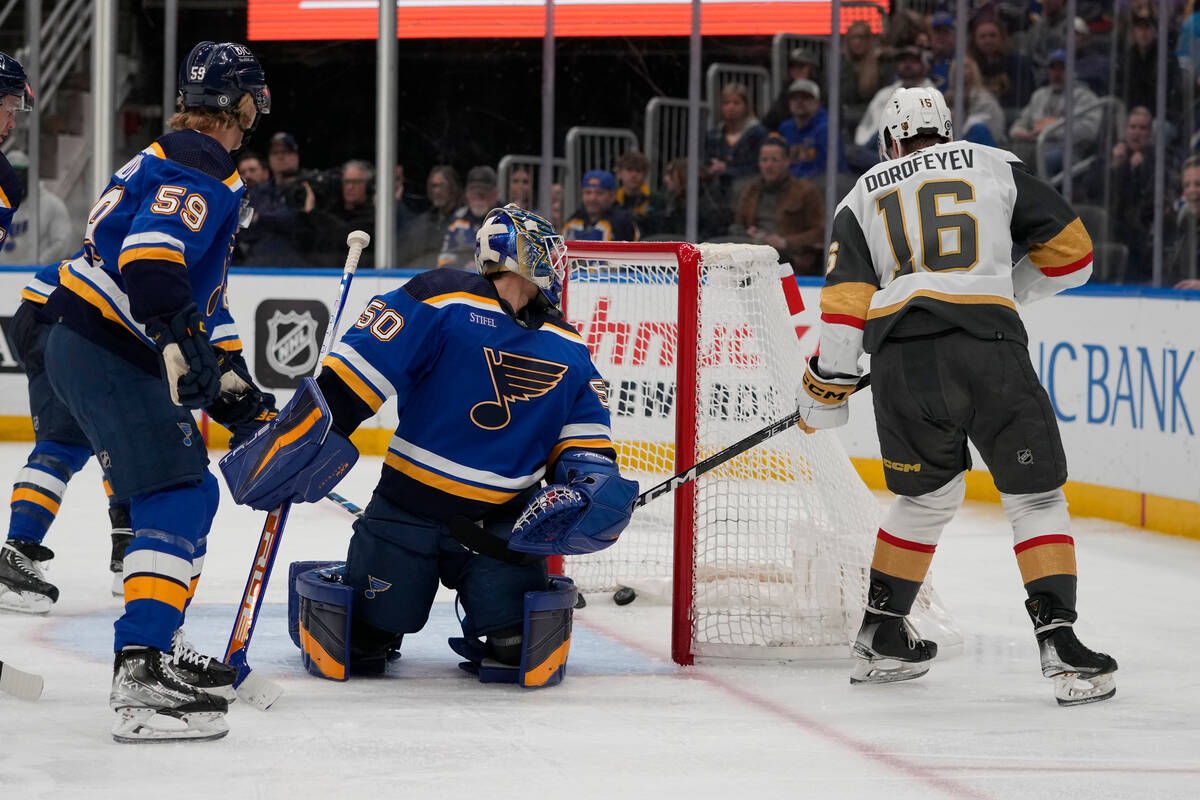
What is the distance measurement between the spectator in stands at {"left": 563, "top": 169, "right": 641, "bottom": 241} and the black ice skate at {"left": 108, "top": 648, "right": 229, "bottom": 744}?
5008 mm

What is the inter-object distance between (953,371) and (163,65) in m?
5.93

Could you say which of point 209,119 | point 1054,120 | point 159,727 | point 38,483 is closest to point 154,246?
point 209,119

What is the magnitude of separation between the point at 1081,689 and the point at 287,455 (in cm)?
149

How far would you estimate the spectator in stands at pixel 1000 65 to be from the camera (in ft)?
24.4

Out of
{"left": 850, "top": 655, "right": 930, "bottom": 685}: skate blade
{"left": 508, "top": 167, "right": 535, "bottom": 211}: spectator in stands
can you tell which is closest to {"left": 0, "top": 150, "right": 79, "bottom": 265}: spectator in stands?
{"left": 508, "top": 167, "right": 535, "bottom": 211}: spectator in stands

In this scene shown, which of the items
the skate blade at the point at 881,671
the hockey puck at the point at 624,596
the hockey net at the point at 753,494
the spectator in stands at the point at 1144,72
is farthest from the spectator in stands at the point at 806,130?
the skate blade at the point at 881,671

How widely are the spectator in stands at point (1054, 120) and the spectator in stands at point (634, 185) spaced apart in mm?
1733

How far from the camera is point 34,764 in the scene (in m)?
2.36

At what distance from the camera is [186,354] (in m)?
2.47

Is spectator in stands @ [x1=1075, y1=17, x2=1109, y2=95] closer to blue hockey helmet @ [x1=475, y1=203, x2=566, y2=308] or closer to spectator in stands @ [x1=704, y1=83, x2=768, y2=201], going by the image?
spectator in stands @ [x1=704, y1=83, x2=768, y2=201]

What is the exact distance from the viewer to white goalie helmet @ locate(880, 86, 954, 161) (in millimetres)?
3021

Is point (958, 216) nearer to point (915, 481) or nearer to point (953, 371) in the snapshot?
→ point (953, 371)

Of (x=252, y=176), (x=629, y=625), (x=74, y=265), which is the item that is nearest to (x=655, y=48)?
(x=252, y=176)

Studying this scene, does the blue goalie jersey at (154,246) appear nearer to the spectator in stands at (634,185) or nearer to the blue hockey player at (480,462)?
the blue hockey player at (480,462)
